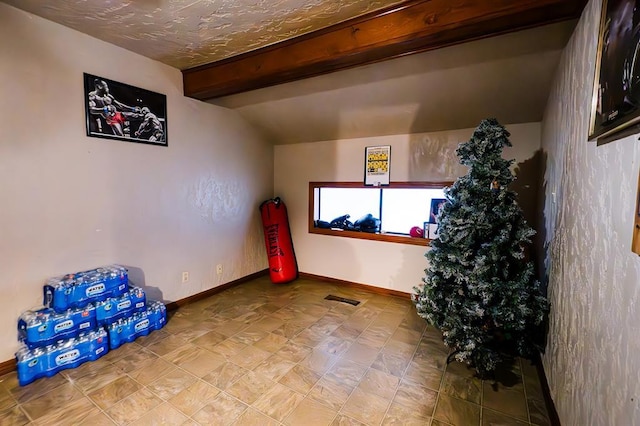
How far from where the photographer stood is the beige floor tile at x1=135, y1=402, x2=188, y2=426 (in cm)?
162

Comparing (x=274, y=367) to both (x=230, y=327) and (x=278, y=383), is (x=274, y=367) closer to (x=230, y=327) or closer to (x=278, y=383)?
(x=278, y=383)

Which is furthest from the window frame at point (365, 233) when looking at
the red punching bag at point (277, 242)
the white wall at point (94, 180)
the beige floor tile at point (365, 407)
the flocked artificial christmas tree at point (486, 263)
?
the beige floor tile at point (365, 407)

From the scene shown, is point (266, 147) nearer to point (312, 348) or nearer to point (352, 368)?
point (312, 348)

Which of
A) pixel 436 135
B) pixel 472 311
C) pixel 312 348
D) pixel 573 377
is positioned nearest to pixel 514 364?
pixel 472 311

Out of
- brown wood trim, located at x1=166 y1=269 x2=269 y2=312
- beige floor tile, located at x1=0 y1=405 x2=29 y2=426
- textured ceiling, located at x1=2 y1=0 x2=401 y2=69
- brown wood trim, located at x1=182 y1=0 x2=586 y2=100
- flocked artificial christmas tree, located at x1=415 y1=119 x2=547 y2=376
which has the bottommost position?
beige floor tile, located at x1=0 y1=405 x2=29 y2=426

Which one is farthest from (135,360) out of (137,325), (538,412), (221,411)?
(538,412)

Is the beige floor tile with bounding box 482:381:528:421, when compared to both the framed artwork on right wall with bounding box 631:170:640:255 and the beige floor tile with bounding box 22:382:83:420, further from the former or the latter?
the beige floor tile with bounding box 22:382:83:420

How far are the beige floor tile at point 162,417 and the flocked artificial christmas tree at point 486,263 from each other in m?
1.80

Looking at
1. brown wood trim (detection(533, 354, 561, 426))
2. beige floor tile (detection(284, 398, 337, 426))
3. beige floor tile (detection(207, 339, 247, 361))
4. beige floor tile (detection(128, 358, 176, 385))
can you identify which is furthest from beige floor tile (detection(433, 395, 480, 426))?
beige floor tile (detection(128, 358, 176, 385))

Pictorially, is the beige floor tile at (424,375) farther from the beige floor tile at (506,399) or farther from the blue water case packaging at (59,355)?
the blue water case packaging at (59,355)

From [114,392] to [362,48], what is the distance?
2.87m

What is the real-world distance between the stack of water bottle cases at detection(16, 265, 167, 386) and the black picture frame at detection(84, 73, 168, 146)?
1.22 m

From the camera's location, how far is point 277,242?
160 inches

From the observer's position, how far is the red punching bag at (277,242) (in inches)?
158
